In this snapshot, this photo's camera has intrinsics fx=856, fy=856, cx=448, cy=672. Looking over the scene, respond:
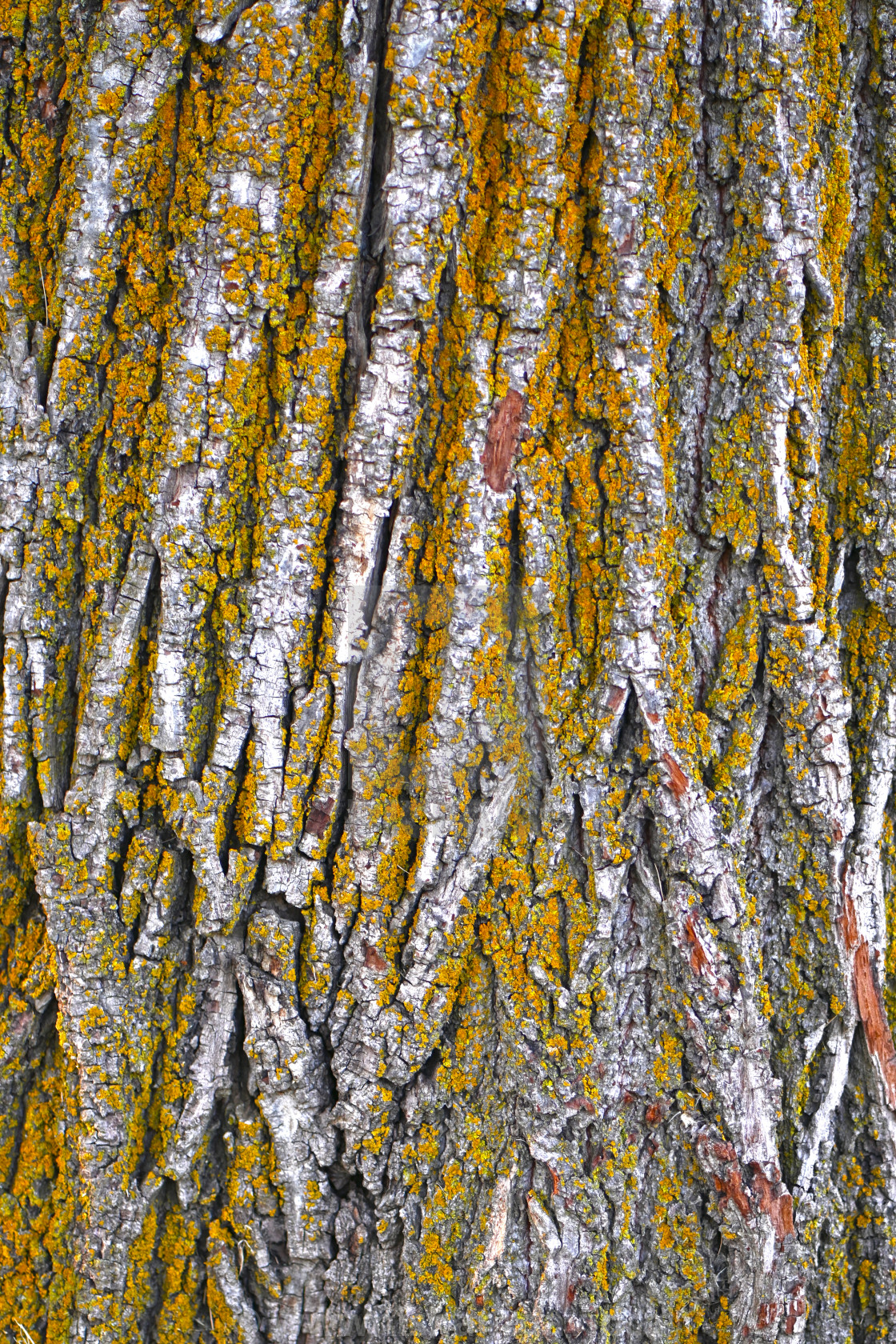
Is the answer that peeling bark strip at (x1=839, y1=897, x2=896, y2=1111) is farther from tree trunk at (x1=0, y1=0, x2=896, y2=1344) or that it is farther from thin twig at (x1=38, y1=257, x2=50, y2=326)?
thin twig at (x1=38, y1=257, x2=50, y2=326)

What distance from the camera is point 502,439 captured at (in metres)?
1.48

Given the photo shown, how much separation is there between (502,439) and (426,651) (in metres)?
0.39

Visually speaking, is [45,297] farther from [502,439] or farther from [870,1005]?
[870,1005]

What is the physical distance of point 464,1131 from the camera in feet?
4.99

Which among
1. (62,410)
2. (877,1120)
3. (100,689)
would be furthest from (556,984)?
(62,410)

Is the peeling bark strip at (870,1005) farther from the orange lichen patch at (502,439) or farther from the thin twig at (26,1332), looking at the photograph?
the thin twig at (26,1332)

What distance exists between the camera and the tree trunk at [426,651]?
1.46 m

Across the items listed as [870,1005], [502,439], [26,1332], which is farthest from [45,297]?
[870,1005]

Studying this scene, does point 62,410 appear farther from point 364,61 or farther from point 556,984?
point 556,984

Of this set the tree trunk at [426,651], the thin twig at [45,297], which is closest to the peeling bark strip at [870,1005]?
the tree trunk at [426,651]

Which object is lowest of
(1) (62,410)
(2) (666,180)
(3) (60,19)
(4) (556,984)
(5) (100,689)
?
(4) (556,984)

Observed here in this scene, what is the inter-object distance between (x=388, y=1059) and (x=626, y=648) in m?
0.84

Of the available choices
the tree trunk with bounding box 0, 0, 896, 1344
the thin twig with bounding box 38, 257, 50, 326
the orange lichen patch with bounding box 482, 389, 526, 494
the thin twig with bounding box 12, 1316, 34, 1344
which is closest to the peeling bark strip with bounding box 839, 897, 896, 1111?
the tree trunk with bounding box 0, 0, 896, 1344

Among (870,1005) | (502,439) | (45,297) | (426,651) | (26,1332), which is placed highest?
(45,297)
